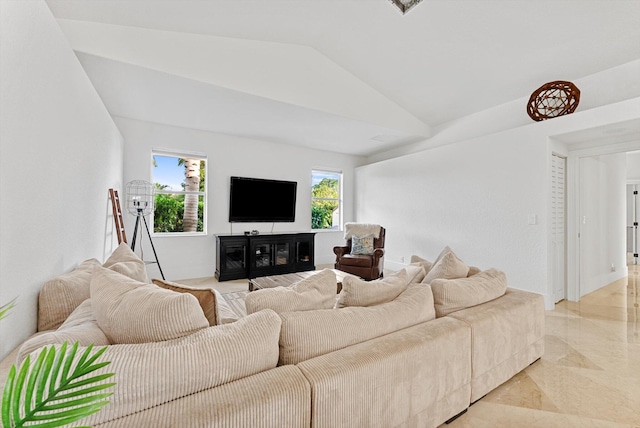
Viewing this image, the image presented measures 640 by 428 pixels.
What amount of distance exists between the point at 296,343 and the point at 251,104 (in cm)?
333

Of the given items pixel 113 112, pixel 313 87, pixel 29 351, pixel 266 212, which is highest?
pixel 313 87

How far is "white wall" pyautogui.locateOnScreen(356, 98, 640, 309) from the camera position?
11.1 feet

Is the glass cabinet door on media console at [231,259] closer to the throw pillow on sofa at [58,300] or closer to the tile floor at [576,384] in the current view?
the throw pillow on sofa at [58,300]

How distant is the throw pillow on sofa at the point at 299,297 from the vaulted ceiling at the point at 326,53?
280cm

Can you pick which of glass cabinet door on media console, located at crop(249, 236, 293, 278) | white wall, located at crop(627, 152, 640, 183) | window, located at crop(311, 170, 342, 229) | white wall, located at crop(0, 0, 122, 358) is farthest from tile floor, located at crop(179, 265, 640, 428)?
white wall, located at crop(627, 152, 640, 183)

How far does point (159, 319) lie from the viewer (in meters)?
1.01

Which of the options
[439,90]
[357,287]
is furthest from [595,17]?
[357,287]

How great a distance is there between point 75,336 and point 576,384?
288 cm

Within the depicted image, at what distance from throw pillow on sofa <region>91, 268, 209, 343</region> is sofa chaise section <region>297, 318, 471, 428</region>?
1.57ft

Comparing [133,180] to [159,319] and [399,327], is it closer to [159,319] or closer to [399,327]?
[159,319]

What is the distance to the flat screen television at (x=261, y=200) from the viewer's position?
5.15 meters

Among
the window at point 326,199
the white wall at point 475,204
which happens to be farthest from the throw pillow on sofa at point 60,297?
the window at point 326,199

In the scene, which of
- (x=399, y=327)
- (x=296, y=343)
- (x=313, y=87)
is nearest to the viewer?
(x=296, y=343)

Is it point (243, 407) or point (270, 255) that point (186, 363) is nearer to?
point (243, 407)
